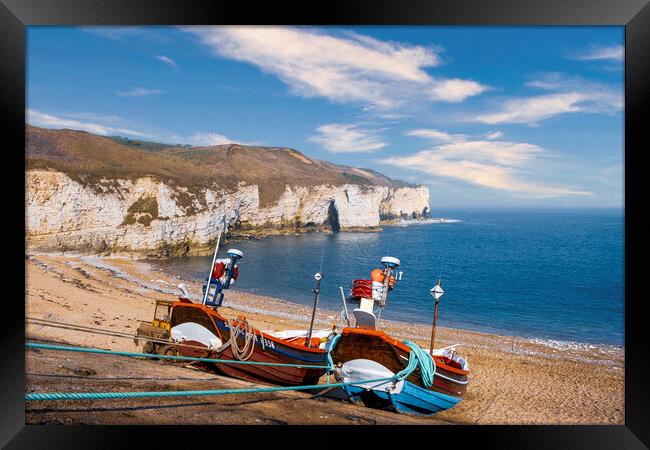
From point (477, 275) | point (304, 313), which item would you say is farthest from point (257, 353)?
point (477, 275)

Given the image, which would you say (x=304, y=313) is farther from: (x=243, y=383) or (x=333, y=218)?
(x=333, y=218)

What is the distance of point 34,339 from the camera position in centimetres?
752

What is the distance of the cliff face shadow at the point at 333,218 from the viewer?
46.8m

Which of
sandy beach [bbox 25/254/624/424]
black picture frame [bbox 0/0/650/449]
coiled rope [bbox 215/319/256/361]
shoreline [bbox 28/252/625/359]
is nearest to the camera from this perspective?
black picture frame [bbox 0/0/650/449]

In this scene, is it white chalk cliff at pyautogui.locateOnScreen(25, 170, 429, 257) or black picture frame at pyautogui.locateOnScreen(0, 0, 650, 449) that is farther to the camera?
white chalk cliff at pyautogui.locateOnScreen(25, 170, 429, 257)

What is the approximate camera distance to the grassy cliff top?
83.5 feet

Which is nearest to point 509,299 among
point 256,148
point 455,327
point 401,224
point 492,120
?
point 455,327

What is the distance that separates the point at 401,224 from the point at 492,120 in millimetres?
36887

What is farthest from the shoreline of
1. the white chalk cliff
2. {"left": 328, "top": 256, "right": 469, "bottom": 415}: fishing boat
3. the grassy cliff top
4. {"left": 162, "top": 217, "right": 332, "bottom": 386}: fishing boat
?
{"left": 328, "top": 256, "right": 469, "bottom": 415}: fishing boat

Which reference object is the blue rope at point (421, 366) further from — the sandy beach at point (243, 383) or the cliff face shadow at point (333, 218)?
the cliff face shadow at point (333, 218)

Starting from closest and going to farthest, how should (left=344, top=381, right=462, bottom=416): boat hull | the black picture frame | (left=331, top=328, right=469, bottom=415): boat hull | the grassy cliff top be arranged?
the black picture frame, (left=331, top=328, right=469, bottom=415): boat hull, (left=344, top=381, right=462, bottom=416): boat hull, the grassy cliff top

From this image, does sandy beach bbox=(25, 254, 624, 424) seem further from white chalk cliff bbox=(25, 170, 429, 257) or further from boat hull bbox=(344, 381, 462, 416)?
white chalk cliff bbox=(25, 170, 429, 257)

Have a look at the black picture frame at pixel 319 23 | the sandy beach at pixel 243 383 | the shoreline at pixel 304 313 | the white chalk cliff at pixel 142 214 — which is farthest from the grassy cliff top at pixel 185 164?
the black picture frame at pixel 319 23
